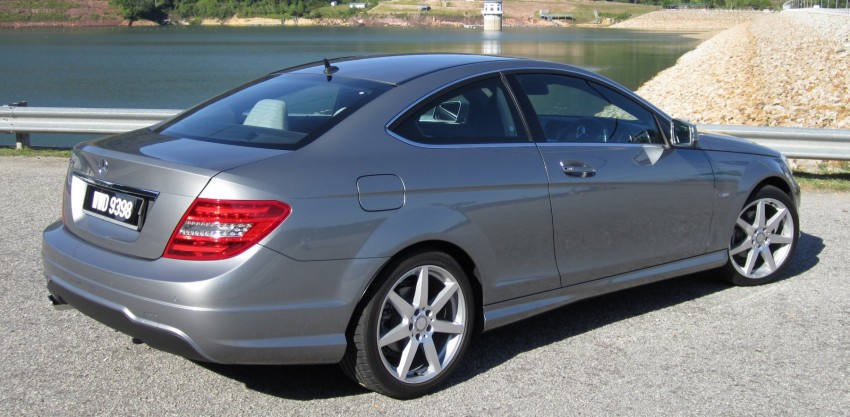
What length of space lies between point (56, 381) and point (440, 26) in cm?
17477

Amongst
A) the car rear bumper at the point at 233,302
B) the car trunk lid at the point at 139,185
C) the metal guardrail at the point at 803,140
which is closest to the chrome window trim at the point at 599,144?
the car rear bumper at the point at 233,302

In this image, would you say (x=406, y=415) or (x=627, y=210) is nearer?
(x=406, y=415)

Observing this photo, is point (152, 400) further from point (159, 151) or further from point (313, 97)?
point (313, 97)

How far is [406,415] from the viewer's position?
4023 millimetres

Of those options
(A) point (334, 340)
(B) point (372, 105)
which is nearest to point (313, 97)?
(B) point (372, 105)

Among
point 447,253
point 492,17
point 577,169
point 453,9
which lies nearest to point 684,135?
point 577,169

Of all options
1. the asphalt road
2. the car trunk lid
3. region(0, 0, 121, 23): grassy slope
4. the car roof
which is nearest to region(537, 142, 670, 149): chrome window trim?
the car roof

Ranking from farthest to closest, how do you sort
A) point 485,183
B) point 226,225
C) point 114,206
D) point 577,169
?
point 577,169 < point 485,183 < point 114,206 < point 226,225

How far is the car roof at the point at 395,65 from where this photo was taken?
179 inches

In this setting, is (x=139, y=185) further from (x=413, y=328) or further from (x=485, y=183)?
(x=485, y=183)

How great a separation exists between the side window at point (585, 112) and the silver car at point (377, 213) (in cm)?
2

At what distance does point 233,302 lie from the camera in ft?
11.9

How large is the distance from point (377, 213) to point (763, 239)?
10.5 feet

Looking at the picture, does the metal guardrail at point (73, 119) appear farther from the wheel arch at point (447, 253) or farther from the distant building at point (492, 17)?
the distant building at point (492, 17)
